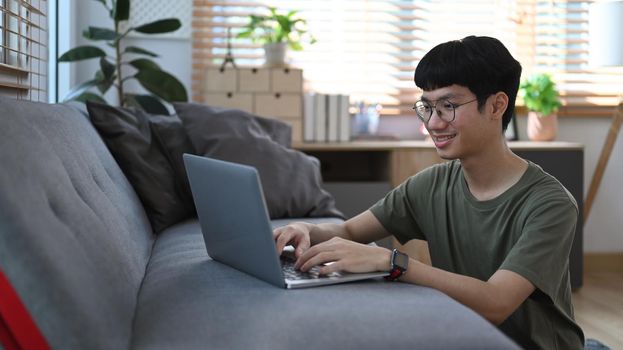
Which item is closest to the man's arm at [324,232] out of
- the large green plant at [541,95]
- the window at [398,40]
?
the window at [398,40]

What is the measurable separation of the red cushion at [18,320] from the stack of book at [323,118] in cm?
267

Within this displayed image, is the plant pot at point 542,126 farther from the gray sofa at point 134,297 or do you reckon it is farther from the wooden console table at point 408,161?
the gray sofa at point 134,297

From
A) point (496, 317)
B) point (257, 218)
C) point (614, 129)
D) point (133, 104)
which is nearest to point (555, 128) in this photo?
point (614, 129)

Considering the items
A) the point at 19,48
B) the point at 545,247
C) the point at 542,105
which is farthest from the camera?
the point at 542,105

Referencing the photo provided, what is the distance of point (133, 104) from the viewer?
334cm

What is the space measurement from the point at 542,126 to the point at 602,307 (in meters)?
0.91

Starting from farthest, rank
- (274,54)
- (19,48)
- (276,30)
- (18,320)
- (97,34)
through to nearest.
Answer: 1. (276,30)
2. (274,54)
3. (97,34)
4. (19,48)
5. (18,320)

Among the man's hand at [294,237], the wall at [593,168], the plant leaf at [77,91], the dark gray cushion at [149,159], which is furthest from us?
the wall at [593,168]

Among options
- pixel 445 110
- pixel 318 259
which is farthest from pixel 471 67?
pixel 318 259

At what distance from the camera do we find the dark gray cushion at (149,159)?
244cm

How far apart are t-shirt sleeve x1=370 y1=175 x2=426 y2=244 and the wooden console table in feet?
4.28

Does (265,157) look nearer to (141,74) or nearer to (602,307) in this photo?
(141,74)

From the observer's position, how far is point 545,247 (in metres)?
1.48

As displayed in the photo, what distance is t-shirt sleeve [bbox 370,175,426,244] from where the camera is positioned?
6.27ft
